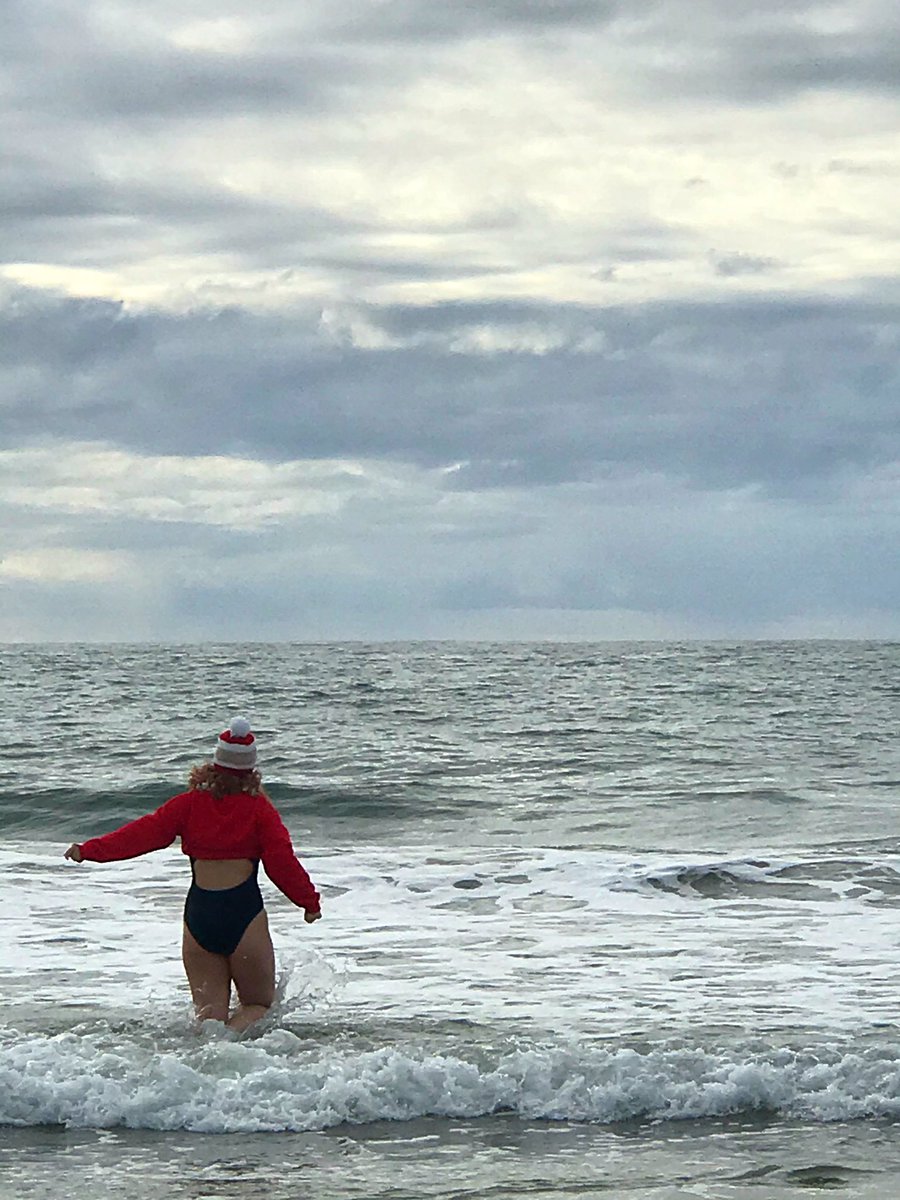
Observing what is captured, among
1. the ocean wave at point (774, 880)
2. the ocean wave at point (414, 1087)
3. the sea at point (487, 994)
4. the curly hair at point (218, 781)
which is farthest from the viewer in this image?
the ocean wave at point (774, 880)

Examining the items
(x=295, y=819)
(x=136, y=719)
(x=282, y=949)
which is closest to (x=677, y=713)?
(x=136, y=719)

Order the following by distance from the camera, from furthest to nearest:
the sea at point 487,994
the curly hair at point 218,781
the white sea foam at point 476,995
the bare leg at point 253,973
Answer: the bare leg at point 253,973
the curly hair at point 218,781
the white sea foam at point 476,995
the sea at point 487,994

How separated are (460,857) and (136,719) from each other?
18.8 meters

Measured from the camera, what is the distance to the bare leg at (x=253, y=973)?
26.8 ft

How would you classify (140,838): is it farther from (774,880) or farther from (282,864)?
(774,880)

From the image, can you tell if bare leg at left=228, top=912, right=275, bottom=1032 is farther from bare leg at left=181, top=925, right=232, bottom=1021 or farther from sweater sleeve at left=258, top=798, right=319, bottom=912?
sweater sleeve at left=258, top=798, right=319, bottom=912

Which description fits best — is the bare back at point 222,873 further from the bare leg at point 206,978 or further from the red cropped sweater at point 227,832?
the bare leg at point 206,978

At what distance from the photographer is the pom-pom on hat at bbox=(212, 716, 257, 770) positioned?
26.0 feet

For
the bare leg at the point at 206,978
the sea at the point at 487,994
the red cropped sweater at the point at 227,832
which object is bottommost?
the sea at the point at 487,994

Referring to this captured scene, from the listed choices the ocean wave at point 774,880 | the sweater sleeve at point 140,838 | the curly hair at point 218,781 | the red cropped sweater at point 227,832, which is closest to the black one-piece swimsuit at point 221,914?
the red cropped sweater at point 227,832

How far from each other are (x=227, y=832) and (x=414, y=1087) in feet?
5.61

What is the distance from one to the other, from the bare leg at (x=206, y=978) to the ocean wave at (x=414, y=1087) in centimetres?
55

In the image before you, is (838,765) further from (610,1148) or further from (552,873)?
(610,1148)

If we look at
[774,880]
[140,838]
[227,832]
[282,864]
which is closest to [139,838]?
[140,838]
